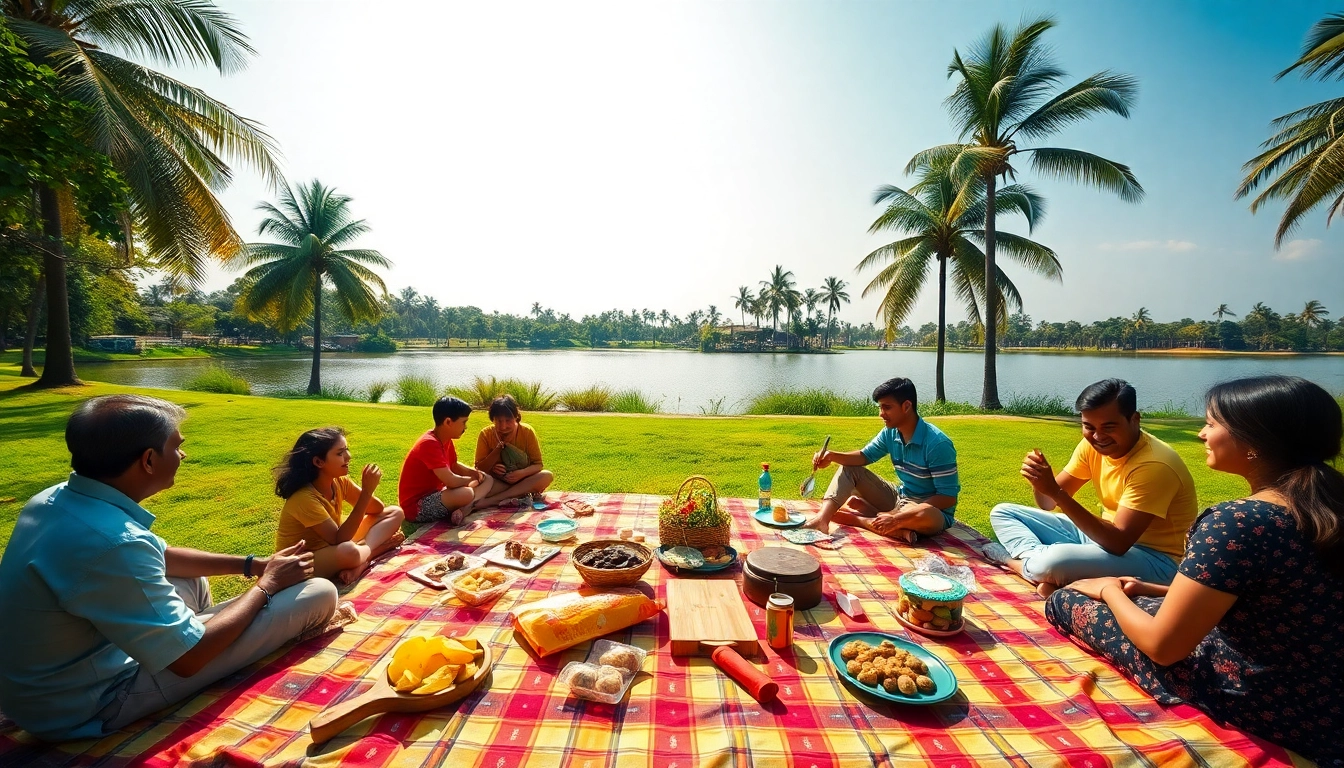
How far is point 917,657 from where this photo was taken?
2.62 metres

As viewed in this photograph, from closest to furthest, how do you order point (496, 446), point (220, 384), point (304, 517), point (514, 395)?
point (304, 517), point (496, 446), point (514, 395), point (220, 384)

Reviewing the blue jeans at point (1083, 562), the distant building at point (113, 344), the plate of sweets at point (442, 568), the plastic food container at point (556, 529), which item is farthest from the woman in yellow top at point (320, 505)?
the distant building at point (113, 344)

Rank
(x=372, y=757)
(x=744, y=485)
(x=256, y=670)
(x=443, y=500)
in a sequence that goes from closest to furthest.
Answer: (x=372, y=757) → (x=256, y=670) → (x=443, y=500) → (x=744, y=485)

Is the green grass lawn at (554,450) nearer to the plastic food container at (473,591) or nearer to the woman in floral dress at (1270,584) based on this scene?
the plastic food container at (473,591)

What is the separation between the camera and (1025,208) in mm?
17641

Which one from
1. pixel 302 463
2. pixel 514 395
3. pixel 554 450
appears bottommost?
pixel 554 450

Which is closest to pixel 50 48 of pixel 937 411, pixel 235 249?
pixel 235 249

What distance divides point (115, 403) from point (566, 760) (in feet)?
7.62

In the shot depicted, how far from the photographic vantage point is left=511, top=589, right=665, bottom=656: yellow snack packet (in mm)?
2664

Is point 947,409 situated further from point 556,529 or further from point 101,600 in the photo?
point 101,600

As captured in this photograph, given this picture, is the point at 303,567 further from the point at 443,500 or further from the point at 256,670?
the point at 443,500

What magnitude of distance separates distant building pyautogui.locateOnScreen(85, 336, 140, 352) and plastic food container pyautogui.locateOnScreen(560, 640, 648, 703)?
62.3 metres

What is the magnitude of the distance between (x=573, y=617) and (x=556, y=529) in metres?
1.58

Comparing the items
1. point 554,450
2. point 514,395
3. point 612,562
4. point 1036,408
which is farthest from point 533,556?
point 1036,408
